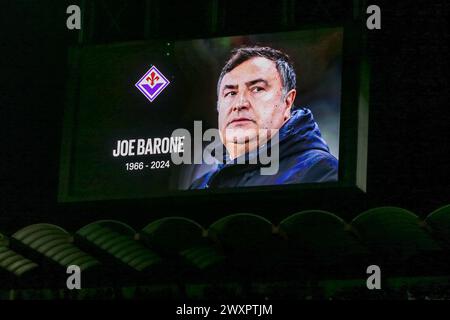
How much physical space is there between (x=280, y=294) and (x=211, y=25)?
4.26 m

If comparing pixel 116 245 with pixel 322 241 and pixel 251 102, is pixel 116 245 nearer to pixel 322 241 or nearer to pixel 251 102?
pixel 251 102

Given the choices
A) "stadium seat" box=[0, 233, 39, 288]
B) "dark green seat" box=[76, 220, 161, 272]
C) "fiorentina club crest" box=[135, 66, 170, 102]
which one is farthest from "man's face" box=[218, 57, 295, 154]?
"stadium seat" box=[0, 233, 39, 288]

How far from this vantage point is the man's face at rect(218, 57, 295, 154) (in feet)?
58.2

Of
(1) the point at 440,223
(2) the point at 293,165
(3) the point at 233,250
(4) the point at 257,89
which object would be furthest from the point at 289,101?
(1) the point at 440,223

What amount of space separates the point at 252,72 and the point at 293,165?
1.61 meters

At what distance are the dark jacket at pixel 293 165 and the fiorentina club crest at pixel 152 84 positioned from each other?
1602mm

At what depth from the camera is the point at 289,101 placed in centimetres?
1777

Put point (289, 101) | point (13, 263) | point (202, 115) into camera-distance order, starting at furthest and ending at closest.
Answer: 1. point (13, 263)
2. point (202, 115)
3. point (289, 101)

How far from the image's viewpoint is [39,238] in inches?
738

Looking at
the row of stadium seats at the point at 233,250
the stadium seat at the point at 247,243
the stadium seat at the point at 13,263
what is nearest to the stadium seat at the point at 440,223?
the row of stadium seats at the point at 233,250

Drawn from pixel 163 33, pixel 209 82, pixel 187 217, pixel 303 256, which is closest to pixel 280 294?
pixel 303 256

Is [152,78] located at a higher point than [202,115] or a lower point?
higher

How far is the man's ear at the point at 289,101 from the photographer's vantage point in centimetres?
1773

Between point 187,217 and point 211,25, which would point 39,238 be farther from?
point 211,25
